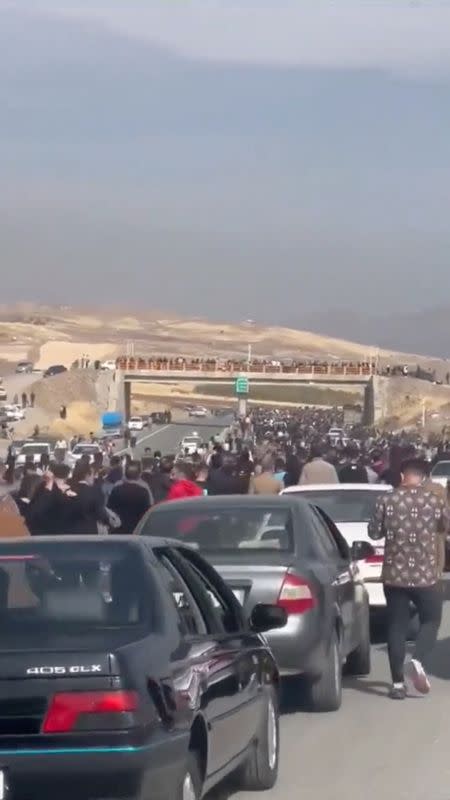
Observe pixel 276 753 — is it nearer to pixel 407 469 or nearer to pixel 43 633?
pixel 43 633

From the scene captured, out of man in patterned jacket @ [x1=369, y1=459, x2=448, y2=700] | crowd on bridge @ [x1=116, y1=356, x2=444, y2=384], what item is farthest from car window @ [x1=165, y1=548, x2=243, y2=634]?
crowd on bridge @ [x1=116, y1=356, x2=444, y2=384]

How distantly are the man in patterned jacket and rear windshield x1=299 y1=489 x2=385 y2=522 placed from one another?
4.27 metres

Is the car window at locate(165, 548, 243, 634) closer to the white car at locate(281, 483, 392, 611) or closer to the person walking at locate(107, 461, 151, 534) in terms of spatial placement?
the white car at locate(281, 483, 392, 611)

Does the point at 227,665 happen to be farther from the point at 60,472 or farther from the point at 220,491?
the point at 220,491

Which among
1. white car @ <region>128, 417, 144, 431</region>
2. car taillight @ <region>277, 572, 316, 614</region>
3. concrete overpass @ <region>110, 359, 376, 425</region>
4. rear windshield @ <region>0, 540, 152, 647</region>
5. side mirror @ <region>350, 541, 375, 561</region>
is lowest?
white car @ <region>128, 417, 144, 431</region>

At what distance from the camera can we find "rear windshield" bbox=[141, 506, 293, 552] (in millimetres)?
11445

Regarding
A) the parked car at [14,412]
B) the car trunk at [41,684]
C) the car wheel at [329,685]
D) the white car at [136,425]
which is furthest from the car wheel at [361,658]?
the parked car at [14,412]

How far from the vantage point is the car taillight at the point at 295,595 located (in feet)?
35.3

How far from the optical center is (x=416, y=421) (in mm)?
138500

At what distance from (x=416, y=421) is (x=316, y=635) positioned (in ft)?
421

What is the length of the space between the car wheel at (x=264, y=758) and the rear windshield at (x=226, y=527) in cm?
251

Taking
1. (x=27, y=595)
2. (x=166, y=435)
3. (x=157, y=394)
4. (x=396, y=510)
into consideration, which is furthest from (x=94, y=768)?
(x=157, y=394)

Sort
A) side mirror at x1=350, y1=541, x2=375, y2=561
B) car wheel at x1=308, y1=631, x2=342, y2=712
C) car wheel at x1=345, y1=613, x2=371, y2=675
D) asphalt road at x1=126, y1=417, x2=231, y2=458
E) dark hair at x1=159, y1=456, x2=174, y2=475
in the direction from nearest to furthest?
car wheel at x1=308, y1=631, x2=342, y2=712, side mirror at x1=350, y1=541, x2=375, y2=561, car wheel at x1=345, y1=613, x2=371, y2=675, dark hair at x1=159, y1=456, x2=174, y2=475, asphalt road at x1=126, y1=417, x2=231, y2=458

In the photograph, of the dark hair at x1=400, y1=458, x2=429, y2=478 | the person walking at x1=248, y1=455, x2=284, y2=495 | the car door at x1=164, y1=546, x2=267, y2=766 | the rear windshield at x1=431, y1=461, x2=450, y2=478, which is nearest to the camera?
the car door at x1=164, y1=546, x2=267, y2=766
